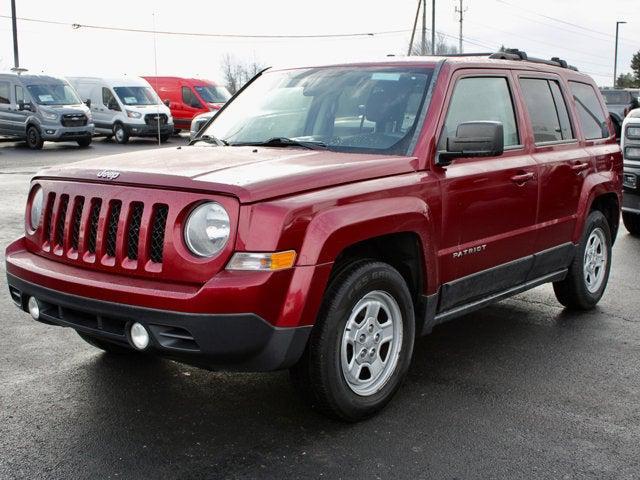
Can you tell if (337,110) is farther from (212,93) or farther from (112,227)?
(212,93)

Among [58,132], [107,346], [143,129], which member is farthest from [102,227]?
[143,129]

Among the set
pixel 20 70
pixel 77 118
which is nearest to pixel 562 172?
pixel 77 118

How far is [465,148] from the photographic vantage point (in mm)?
4516

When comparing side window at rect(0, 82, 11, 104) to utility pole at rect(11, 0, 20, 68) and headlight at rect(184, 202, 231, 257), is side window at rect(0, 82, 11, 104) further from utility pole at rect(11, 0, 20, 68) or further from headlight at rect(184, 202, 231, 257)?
headlight at rect(184, 202, 231, 257)

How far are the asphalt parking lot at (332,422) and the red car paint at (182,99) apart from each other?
25532mm

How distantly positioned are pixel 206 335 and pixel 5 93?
24.8 metres

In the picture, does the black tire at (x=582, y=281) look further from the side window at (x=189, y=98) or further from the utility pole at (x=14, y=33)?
the utility pole at (x=14, y=33)

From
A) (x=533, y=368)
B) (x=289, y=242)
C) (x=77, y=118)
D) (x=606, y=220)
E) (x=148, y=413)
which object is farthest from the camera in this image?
(x=77, y=118)

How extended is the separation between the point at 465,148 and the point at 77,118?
22819 millimetres

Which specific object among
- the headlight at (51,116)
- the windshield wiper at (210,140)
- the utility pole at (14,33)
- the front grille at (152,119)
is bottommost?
the front grille at (152,119)

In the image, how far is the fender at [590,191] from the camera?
609 cm

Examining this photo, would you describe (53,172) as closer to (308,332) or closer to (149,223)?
(149,223)

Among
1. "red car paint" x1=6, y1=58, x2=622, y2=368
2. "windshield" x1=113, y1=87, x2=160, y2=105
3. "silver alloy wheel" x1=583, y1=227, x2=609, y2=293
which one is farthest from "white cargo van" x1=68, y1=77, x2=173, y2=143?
"red car paint" x1=6, y1=58, x2=622, y2=368

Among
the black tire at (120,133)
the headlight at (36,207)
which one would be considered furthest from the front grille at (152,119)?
the headlight at (36,207)
